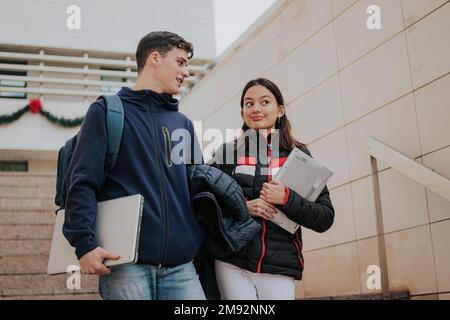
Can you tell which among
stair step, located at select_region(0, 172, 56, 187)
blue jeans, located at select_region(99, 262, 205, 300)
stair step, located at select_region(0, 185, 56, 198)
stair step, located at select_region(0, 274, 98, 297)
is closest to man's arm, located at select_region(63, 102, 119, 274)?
blue jeans, located at select_region(99, 262, 205, 300)

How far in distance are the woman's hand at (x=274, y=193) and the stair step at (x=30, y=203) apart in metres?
5.76

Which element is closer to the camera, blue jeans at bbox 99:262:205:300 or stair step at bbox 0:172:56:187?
blue jeans at bbox 99:262:205:300

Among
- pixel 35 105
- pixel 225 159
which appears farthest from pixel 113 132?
pixel 35 105

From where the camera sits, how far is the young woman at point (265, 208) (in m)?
2.78

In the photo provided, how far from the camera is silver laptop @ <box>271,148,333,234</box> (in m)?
2.93

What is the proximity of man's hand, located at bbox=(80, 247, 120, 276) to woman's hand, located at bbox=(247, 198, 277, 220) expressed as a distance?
0.82 meters

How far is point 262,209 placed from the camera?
282 centimetres

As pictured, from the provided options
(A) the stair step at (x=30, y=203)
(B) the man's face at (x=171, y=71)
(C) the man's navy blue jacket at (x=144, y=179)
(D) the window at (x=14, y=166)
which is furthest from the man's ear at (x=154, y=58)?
(D) the window at (x=14, y=166)

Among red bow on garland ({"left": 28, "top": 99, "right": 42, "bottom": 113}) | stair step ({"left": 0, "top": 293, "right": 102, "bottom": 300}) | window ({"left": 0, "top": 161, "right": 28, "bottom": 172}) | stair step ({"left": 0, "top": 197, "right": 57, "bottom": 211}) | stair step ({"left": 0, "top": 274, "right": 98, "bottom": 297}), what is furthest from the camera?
window ({"left": 0, "top": 161, "right": 28, "bottom": 172})

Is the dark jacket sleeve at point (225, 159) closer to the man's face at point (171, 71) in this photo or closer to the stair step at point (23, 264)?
the man's face at point (171, 71)

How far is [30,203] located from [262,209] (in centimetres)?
642

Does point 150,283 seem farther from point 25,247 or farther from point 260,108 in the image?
point 25,247

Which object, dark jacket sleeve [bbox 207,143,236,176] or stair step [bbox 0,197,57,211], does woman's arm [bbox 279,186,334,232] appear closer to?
dark jacket sleeve [bbox 207,143,236,176]

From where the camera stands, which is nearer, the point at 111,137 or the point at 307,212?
the point at 111,137
